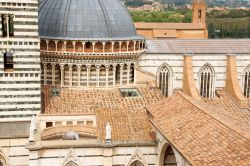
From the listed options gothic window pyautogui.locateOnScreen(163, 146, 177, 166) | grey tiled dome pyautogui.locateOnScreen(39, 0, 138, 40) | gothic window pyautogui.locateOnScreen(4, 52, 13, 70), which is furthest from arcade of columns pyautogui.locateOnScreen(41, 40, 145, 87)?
gothic window pyautogui.locateOnScreen(163, 146, 177, 166)

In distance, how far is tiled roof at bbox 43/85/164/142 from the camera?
20750 millimetres

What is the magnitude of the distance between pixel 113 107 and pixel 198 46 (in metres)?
10.2

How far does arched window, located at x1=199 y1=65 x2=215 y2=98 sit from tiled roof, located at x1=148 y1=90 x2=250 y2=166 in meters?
8.32

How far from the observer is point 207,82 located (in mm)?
29625

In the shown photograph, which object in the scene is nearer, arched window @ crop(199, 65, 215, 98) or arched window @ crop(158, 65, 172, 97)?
arched window @ crop(158, 65, 172, 97)

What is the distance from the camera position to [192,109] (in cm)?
1902

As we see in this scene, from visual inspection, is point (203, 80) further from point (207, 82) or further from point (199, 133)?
point (199, 133)

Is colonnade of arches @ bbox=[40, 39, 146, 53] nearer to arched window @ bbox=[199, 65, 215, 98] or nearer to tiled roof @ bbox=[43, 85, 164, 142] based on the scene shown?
tiled roof @ bbox=[43, 85, 164, 142]

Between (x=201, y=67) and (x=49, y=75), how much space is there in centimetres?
1062

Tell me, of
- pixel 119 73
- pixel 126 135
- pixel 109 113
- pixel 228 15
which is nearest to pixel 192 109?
pixel 126 135

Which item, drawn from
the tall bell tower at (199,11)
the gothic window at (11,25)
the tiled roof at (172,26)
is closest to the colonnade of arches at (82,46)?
the gothic window at (11,25)

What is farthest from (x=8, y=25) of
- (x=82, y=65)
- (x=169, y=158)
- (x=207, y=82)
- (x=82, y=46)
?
(x=207, y=82)

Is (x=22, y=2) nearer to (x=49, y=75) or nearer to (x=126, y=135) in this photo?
(x=49, y=75)

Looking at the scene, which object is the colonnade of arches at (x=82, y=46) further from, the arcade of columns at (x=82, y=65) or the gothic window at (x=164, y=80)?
the gothic window at (x=164, y=80)
